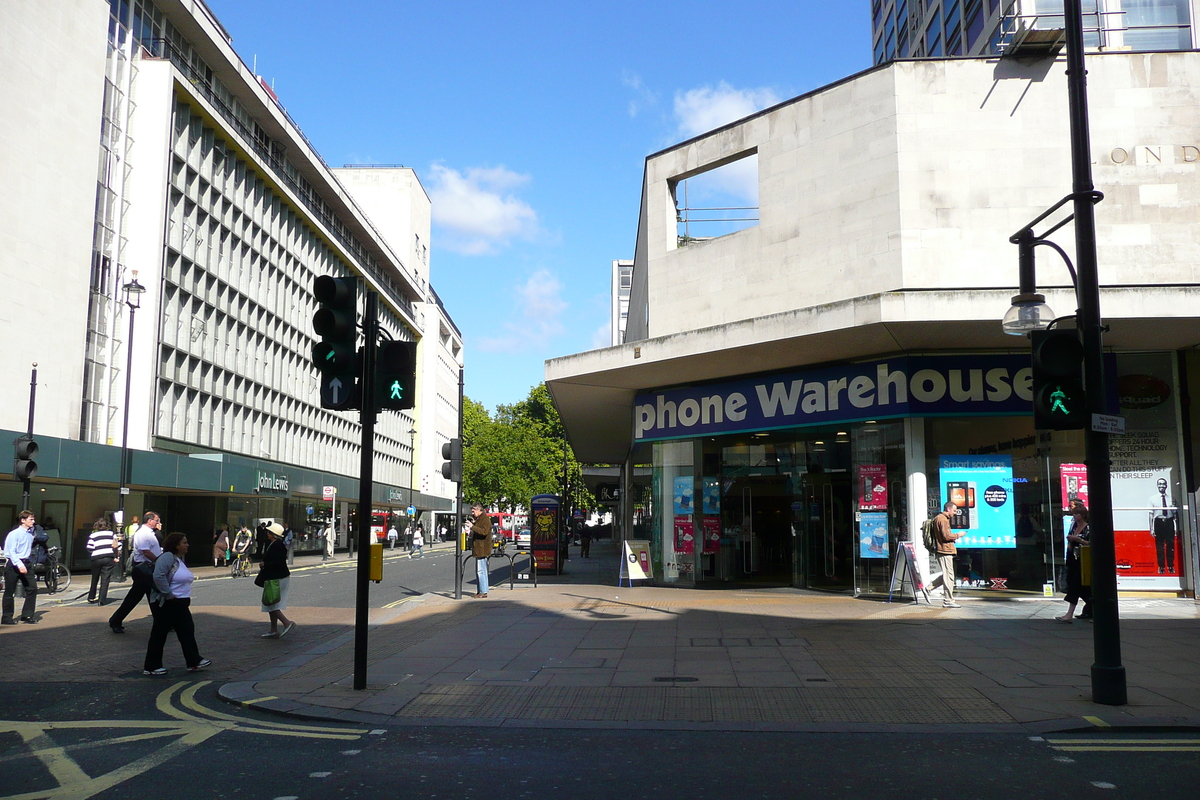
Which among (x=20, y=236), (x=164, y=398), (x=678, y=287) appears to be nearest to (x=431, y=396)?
(x=164, y=398)

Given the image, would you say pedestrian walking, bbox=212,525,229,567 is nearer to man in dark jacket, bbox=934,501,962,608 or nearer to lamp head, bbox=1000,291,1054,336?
man in dark jacket, bbox=934,501,962,608

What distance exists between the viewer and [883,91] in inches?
650

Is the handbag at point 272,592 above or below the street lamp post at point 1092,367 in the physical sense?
below

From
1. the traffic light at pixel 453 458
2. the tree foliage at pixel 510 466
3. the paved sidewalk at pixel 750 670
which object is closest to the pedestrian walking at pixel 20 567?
the paved sidewalk at pixel 750 670

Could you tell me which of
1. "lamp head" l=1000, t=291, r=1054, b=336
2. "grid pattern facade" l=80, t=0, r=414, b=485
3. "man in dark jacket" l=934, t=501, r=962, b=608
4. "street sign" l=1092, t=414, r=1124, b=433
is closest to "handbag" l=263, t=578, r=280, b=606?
"lamp head" l=1000, t=291, r=1054, b=336

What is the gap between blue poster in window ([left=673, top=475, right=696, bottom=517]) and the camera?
64.9 ft

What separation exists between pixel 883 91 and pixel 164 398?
30698mm

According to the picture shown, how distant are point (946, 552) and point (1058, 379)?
25.0 ft

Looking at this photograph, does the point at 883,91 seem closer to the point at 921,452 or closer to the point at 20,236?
the point at 921,452

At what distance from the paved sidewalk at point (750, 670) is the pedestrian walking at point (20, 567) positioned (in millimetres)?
5297

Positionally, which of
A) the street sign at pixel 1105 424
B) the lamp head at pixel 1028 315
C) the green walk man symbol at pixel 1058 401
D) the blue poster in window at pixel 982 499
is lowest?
the blue poster in window at pixel 982 499

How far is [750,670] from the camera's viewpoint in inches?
379

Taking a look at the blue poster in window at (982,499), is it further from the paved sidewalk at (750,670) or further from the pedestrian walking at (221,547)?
the pedestrian walking at (221,547)

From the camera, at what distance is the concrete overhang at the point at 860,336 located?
1413cm
